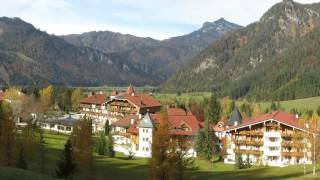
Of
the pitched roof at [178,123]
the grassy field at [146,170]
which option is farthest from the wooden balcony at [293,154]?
the pitched roof at [178,123]

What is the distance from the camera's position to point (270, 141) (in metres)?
114

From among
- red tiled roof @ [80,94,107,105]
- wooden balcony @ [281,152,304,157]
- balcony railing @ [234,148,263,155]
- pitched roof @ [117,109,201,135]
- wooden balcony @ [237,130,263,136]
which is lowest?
wooden balcony @ [281,152,304,157]

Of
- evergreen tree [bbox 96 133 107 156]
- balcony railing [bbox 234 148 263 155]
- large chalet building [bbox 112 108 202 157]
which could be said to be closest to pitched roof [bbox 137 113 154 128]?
large chalet building [bbox 112 108 202 157]

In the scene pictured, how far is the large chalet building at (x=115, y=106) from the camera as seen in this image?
176 m

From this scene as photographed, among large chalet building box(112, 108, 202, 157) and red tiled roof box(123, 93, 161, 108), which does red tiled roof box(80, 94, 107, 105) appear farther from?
large chalet building box(112, 108, 202, 157)

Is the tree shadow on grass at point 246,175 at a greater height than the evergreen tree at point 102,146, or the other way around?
the evergreen tree at point 102,146

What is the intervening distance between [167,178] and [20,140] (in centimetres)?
2545

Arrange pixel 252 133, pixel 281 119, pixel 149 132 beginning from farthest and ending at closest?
pixel 149 132 < pixel 252 133 < pixel 281 119

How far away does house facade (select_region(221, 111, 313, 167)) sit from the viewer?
366 ft

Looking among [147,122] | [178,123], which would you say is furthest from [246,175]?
[147,122]

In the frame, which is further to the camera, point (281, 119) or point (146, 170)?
point (281, 119)

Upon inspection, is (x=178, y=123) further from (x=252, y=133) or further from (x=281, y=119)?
(x=281, y=119)

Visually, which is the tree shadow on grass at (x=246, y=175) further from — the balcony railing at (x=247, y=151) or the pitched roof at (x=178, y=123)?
the pitched roof at (x=178, y=123)

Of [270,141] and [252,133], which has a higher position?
[252,133]
